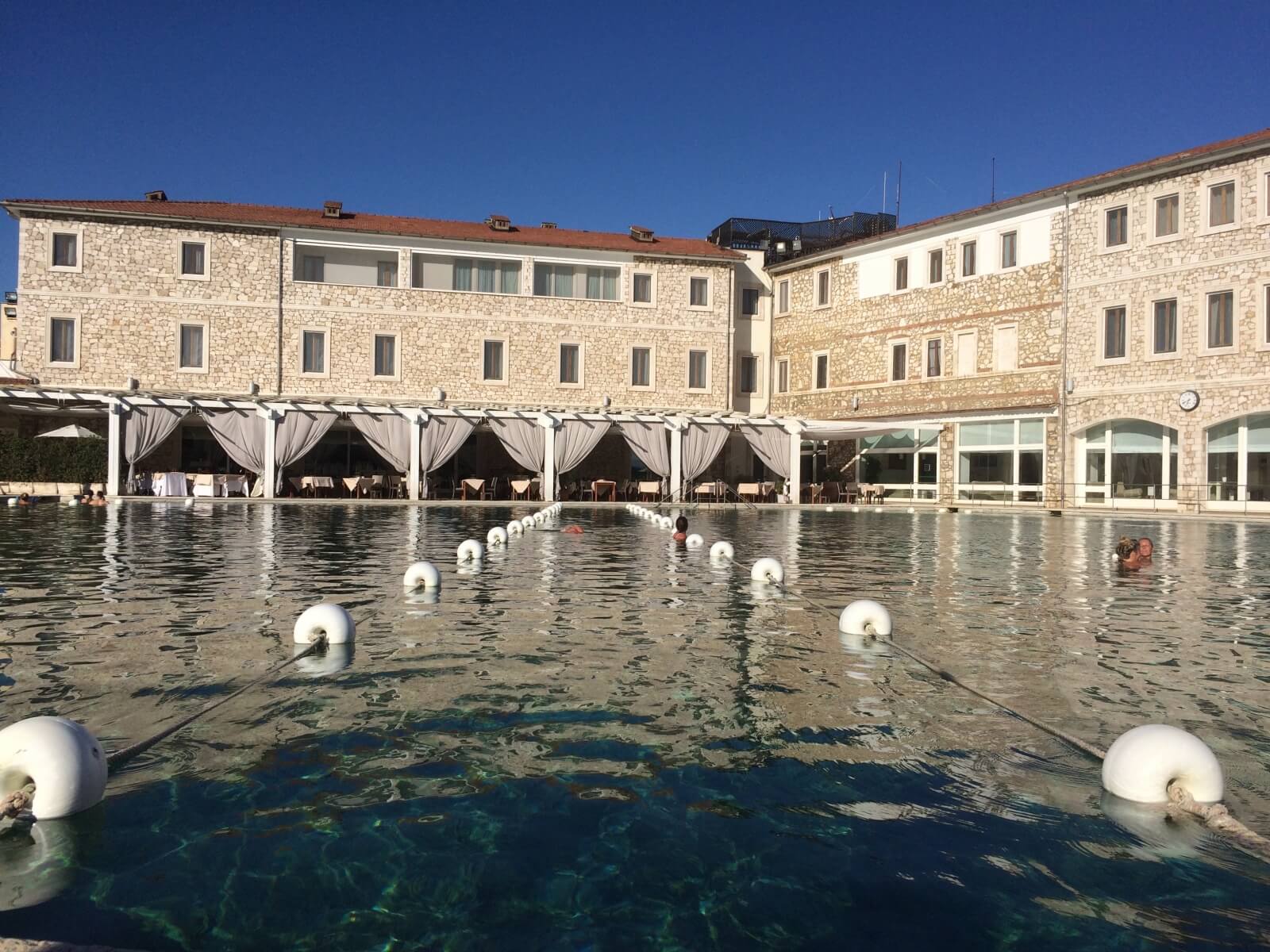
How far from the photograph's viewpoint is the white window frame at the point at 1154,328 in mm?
25797

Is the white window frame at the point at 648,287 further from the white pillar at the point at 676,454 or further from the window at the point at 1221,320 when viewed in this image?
the window at the point at 1221,320

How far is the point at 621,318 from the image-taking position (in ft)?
109

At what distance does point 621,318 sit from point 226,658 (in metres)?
27.7

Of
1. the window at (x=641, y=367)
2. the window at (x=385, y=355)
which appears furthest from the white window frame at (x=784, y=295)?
the window at (x=385, y=355)

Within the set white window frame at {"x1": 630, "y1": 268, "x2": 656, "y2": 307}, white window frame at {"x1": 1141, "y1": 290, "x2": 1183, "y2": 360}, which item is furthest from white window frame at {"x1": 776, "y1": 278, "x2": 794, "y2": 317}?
white window frame at {"x1": 1141, "y1": 290, "x2": 1183, "y2": 360}

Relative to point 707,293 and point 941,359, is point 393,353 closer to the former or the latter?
point 707,293

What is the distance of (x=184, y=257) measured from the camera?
30.0 metres

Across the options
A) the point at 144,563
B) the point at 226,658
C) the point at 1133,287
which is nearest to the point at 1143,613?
the point at 226,658

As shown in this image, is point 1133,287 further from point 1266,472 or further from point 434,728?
point 434,728

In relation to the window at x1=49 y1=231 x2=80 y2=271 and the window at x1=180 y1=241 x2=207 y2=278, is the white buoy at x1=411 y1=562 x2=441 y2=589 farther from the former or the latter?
the window at x1=49 y1=231 x2=80 y2=271

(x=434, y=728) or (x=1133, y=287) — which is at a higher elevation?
(x=1133, y=287)

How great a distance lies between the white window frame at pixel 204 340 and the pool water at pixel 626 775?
2193 centimetres

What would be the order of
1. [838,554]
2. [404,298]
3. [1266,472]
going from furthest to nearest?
1. [404,298]
2. [1266,472]
3. [838,554]

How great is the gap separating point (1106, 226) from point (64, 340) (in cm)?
3069
